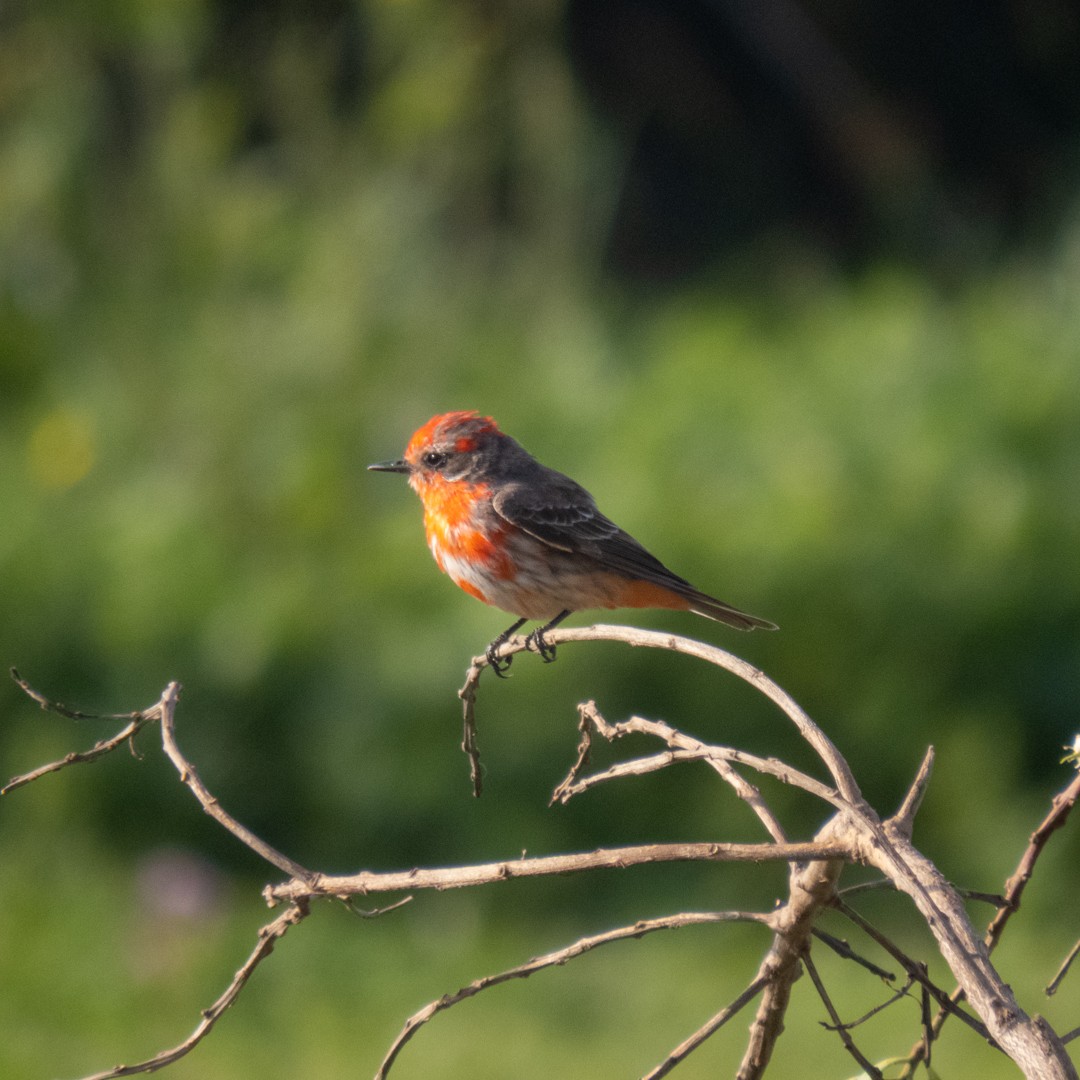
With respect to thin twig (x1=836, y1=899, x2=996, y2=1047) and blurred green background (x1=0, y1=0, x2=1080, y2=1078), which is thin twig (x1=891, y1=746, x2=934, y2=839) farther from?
blurred green background (x1=0, y1=0, x2=1080, y2=1078)

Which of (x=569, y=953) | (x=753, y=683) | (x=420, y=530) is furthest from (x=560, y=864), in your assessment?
(x=420, y=530)

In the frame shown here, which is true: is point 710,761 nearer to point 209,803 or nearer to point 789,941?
point 789,941

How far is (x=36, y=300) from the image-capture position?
8.88 meters

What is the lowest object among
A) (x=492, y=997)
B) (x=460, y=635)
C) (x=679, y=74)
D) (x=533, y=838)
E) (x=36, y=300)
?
(x=492, y=997)

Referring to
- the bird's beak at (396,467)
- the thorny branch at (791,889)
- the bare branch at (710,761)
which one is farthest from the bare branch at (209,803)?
the bird's beak at (396,467)

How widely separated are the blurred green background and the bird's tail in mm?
1578

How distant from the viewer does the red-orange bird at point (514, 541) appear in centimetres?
429

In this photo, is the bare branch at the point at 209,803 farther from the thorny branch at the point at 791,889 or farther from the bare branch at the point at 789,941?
the bare branch at the point at 789,941

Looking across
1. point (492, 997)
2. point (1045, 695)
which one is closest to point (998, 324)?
point (1045, 695)

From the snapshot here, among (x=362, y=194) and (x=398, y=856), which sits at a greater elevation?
(x=362, y=194)

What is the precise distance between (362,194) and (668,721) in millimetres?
3604

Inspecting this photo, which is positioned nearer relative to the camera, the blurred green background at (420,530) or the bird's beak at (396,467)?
the bird's beak at (396,467)

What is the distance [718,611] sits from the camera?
14.1 feet

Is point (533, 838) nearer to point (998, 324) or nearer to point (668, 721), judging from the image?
point (668, 721)
